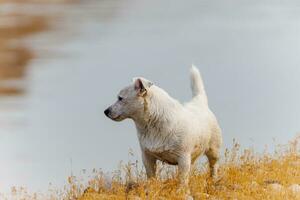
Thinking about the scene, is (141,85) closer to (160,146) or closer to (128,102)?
(128,102)

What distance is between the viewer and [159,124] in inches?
321

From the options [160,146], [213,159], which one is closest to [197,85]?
[213,159]

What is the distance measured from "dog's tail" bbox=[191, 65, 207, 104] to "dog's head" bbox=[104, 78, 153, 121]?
0.93m

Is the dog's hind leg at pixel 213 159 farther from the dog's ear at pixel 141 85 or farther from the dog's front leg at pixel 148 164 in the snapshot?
the dog's ear at pixel 141 85

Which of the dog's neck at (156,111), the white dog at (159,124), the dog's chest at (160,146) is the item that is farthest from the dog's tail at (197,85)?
the dog's chest at (160,146)

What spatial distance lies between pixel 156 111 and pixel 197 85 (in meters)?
0.83

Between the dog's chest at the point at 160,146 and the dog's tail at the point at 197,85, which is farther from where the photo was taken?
the dog's tail at the point at 197,85

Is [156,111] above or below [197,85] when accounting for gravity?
below

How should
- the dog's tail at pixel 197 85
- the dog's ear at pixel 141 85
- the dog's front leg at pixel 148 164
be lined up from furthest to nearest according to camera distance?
the dog's tail at pixel 197 85
the dog's front leg at pixel 148 164
the dog's ear at pixel 141 85

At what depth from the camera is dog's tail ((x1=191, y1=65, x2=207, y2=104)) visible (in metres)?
8.78

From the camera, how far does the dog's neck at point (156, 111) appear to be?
807 cm

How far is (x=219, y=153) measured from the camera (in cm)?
891

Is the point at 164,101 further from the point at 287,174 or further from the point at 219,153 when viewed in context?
the point at 287,174

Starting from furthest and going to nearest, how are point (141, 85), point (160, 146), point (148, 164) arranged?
1. point (148, 164)
2. point (160, 146)
3. point (141, 85)
